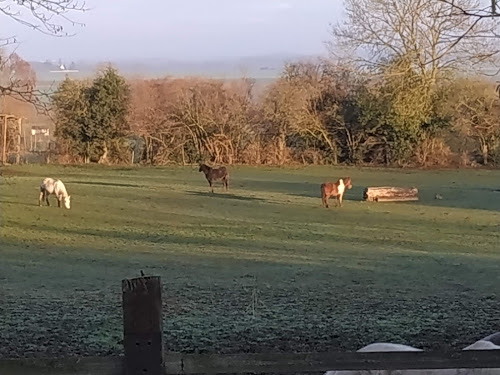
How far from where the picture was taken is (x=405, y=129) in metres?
32.8

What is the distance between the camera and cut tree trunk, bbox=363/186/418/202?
21.0m

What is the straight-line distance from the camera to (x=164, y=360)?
213 cm

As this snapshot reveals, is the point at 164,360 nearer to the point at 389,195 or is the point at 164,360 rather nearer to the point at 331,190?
the point at 331,190

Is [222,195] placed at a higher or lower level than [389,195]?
lower

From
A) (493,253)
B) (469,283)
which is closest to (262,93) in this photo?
(493,253)

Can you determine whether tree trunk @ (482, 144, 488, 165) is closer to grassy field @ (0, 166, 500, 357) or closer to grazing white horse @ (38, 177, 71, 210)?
grassy field @ (0, 166, 500, 357)

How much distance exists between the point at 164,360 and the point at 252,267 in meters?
9.22

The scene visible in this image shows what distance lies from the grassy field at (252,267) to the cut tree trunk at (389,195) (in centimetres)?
46

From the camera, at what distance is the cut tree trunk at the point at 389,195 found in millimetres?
20953

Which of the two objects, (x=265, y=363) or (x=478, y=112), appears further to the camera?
(x=478, y=112)

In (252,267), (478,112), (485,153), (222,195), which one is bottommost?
(252,267)

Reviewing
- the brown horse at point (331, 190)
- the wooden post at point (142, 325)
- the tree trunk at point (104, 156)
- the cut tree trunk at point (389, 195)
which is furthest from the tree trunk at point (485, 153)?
the wooden post at point (142, 325)

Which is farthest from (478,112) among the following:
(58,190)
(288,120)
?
(58,190)

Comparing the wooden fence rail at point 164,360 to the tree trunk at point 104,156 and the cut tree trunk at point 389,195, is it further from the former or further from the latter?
the tree trunk at point 104,156
